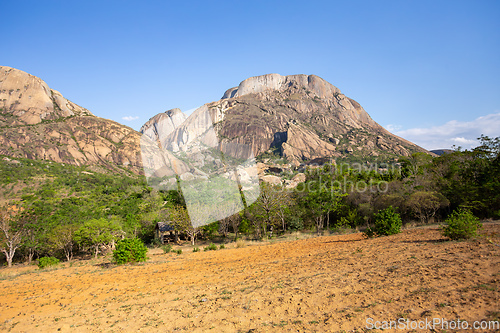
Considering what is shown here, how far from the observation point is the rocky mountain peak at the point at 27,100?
3100 inches

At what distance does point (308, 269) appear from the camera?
766cm

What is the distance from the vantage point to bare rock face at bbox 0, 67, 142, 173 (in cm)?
6788

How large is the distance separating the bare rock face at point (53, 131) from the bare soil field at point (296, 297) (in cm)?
7419

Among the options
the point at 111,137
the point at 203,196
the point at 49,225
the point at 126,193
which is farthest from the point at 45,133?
the point at 203,196

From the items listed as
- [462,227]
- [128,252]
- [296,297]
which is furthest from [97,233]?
[462,227]

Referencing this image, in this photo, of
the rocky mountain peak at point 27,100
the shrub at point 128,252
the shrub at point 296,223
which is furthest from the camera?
the rocky mountain peak at point 27,100

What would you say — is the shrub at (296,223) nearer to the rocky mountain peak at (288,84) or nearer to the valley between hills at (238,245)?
the valley between hills at (238,245)

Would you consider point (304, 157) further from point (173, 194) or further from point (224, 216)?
point (224, 216)

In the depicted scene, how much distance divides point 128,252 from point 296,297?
11340 millimetres

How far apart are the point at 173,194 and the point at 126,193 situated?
37.2 feet

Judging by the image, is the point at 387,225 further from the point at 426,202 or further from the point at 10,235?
the point at 10,235

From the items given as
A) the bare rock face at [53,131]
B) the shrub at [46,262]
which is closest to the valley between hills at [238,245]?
the shrub at [46,262]

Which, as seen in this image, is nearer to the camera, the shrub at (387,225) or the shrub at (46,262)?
the shrub at (387,225)

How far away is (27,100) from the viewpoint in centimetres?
8406
